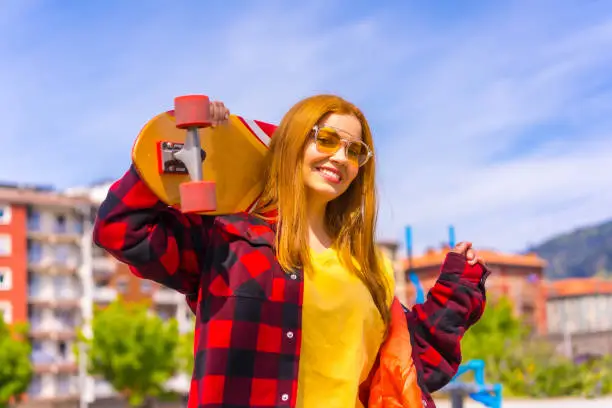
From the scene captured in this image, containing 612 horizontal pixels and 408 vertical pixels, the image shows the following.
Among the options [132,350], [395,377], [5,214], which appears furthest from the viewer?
[5,214]

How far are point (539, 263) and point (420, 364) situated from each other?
91.0m

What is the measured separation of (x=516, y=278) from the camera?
8900cm

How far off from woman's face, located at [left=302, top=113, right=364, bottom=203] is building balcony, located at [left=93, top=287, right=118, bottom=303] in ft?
172

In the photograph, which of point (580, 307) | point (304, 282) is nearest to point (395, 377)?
point (304, 282)

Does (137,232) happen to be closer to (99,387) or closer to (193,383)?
(193,383)

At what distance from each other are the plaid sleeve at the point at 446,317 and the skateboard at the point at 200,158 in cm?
73

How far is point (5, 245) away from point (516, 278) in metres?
53.0

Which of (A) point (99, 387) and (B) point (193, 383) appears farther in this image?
(A) point (99, 387)

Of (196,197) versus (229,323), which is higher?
(196,197)

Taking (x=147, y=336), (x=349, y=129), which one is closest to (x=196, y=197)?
(x=349, y=129)

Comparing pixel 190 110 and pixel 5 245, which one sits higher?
pixel 5 245

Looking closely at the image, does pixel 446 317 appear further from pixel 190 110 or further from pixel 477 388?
pixel 477 388

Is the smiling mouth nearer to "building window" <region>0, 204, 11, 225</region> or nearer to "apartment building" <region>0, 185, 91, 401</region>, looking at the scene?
"apartment building" <region>0, 185, 91, 401</region>

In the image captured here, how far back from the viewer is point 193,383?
97.3 inches
